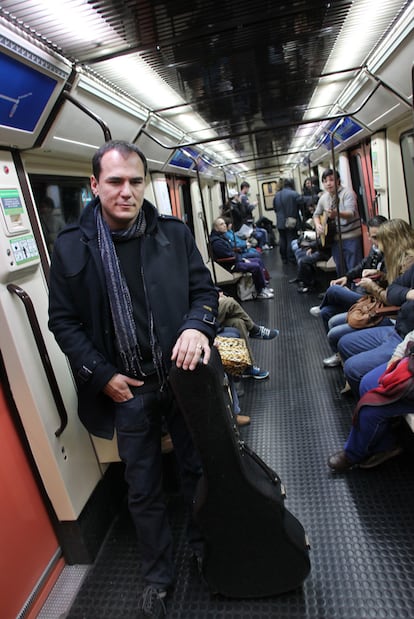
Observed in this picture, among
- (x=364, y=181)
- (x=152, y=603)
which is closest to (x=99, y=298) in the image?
(x=152, y=603)

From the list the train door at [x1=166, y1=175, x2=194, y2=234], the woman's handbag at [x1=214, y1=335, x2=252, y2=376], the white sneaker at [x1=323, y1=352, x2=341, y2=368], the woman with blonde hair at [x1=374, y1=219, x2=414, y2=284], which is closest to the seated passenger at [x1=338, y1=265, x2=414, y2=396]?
the woman with blonde hair at [x1=374, y1=219, x2=414, y2=284]

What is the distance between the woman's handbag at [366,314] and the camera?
3436 mm

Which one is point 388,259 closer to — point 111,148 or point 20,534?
point 111,148

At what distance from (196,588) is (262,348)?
3.33m

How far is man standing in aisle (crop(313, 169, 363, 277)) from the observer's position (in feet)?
19.8

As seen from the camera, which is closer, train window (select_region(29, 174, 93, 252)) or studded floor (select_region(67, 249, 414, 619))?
studded floor (select_region(67, 249, 414, 619))

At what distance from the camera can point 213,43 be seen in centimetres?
222

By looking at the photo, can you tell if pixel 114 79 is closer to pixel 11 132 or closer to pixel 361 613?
pixel 11 132

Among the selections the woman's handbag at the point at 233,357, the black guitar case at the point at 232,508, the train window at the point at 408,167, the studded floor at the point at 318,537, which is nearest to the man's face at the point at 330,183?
the train window at the point at 408,167

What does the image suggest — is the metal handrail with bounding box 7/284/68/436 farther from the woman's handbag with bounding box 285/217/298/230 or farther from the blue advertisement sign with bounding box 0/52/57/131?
the woman's handbag with bounding box 285/217/298/230

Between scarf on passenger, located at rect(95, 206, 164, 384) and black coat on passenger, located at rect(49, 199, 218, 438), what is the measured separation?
1.2 inches

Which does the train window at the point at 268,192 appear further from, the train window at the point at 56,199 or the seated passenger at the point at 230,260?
the train window at the point at 56,199

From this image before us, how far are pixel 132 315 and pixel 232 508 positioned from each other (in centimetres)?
97

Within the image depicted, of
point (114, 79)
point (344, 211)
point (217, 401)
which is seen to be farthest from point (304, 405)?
point (344, 211)
